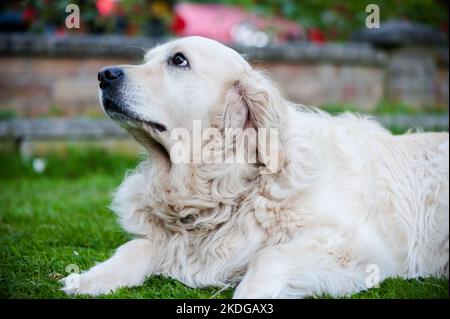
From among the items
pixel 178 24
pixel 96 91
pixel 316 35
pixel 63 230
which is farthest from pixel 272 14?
pixel 63 230

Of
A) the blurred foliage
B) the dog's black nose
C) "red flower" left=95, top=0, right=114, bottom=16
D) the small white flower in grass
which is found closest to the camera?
the dog's black nose

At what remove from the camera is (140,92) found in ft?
10.8

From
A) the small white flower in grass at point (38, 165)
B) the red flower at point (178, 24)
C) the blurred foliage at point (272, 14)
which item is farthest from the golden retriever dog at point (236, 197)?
the red flower at point (178, 24)

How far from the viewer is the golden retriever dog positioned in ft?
10.4

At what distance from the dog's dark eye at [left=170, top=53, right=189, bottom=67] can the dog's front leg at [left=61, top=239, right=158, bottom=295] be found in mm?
A: 986

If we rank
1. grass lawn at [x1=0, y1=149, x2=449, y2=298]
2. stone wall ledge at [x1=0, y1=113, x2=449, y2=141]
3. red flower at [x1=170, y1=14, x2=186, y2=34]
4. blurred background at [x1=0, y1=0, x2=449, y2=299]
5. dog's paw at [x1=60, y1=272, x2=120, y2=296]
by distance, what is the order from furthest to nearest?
red flower at [x1=170, y1=14, x2=186, y2=34], stone wall ledge at [x1=0, y1=113, x2=449, y2=141], blurred background at [x1=0, y1=0, x2=449, y2=299], grass lawn at [x1=0, y1=149, x2=449, y2=298], dog's paw at [x1=60, y1=272, x2=120, y2=296]

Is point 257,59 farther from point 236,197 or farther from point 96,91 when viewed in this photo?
point 236,197

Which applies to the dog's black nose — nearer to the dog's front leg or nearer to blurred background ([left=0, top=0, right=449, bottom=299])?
the dog's front leg

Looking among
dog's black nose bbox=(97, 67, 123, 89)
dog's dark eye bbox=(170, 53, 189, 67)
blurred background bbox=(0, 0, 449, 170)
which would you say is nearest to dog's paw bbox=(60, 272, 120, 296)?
dog's black nose bbox=(97, 67, 123, 89)

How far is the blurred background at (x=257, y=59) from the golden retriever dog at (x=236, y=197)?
314cm

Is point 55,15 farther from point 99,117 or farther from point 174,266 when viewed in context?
point 174,266

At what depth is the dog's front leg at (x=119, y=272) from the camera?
3.03m

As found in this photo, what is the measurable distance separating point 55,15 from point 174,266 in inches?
257

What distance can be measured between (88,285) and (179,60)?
51.2 inches
